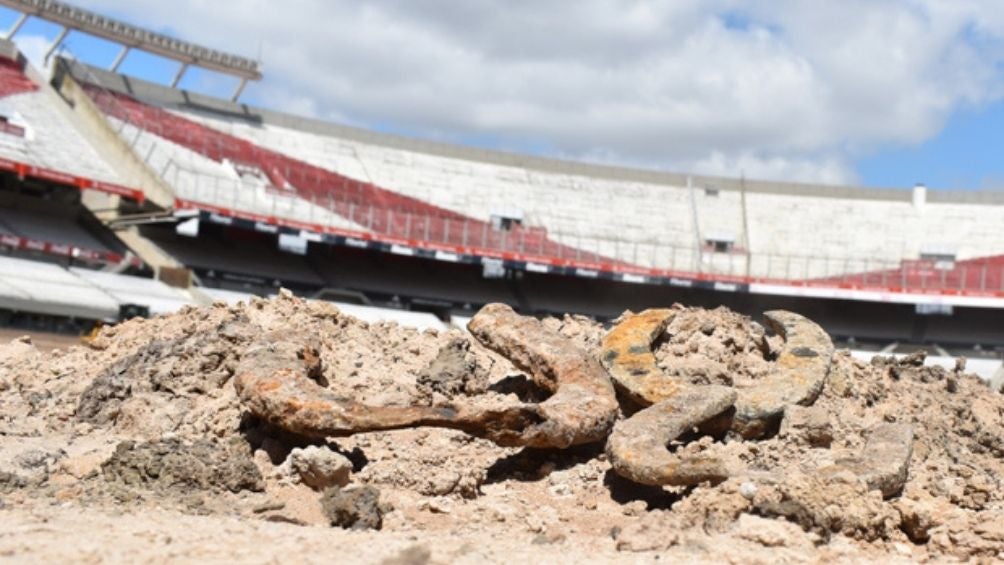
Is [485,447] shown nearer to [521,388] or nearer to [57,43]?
[521,388]

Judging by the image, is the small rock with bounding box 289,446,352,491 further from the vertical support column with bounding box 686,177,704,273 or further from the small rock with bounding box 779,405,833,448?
the vertical support column with bounding box 686,177,704,273

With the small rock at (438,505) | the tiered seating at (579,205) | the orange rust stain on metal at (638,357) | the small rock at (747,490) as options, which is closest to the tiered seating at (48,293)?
the tiered seating at (579,205)

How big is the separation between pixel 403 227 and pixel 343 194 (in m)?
3.87

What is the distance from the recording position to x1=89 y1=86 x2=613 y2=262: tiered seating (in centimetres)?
3772

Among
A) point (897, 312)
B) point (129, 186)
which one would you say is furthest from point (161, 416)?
point (897, 312)

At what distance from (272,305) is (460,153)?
36408 mm

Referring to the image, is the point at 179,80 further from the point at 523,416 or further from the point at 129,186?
the point at 523,416

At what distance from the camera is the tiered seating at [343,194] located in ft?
124

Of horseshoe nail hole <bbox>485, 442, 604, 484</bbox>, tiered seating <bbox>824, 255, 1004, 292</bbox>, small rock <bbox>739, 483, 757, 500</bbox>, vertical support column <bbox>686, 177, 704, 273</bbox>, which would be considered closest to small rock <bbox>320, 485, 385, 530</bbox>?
horseshoe nail hole <bbox>485, 442, 604, 484</bbox>

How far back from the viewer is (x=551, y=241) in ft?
131

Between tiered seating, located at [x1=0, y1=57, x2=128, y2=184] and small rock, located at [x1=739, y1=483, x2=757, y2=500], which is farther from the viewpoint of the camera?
tiered seating, located at [x1=0, y1=57, x2=128, y2=184]

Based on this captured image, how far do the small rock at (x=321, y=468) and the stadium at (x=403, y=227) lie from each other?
20.7m

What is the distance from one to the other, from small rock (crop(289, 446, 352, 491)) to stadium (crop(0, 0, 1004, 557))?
2070 cm

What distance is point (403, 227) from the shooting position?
37.6m
